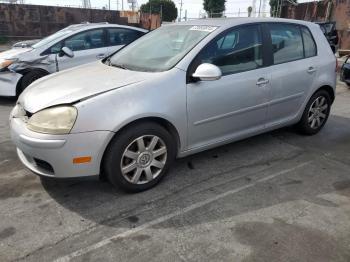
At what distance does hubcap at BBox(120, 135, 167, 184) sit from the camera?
11.0 ft

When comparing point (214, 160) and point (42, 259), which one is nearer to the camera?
point (42, 259)

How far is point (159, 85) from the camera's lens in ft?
11.2

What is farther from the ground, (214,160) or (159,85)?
(159,85)

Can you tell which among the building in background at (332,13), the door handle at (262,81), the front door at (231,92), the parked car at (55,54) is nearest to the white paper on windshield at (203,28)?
the front door at (231,92)

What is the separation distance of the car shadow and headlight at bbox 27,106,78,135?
0.48m

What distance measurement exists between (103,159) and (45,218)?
0.68 meters

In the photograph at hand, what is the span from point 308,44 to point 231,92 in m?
1.66

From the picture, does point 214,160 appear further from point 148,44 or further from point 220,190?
point 148,44

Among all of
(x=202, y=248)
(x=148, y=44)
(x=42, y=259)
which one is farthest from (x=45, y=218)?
(x=148, y=44)

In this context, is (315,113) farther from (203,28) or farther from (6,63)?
(6,63)

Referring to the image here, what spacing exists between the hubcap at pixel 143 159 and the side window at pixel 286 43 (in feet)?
6.14

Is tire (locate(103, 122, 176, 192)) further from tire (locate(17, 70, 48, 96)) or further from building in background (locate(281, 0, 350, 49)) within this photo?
building in background (locate(281, 0, 350, 49))

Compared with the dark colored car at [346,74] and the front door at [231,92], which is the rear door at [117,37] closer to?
the front door at [231,92]

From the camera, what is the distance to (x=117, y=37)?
26.1 ft
